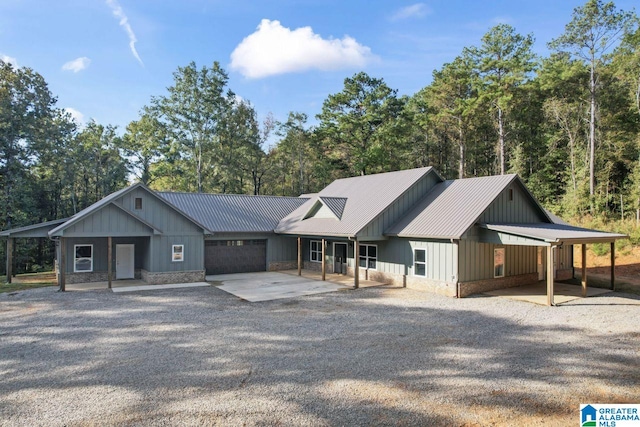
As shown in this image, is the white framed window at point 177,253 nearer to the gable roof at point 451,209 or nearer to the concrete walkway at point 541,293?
the gable roof at point 451,209

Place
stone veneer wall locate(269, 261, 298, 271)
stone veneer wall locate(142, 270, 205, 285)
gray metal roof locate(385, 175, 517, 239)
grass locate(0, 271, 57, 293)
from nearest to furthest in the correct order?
1. gray metal roof locate(385, 175, 517, 239)
2. grass locate(0, 271, 57, 293)
3. stone veneer wall locate(142, 270, 205, 285)
4. stone veneer wall locate(269, 261, 298, 271)

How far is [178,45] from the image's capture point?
51.3 ft

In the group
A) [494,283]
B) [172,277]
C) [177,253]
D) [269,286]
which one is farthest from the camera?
[177,253]

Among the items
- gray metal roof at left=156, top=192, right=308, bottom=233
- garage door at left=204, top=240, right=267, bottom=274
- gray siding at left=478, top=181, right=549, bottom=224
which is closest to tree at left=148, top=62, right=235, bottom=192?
gray metal roof at left=156, top=192, right=308, bottom=233

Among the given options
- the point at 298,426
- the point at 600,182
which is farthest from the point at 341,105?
the point at 298,426

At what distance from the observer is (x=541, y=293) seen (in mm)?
15219

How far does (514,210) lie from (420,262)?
503 centimetres

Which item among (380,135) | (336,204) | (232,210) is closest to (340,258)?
(336,204)

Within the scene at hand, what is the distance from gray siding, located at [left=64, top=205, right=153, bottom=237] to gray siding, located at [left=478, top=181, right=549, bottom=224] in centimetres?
1450

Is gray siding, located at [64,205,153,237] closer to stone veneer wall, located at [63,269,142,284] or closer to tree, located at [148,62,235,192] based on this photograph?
stone veneer wall, located at [63,269,142,284]

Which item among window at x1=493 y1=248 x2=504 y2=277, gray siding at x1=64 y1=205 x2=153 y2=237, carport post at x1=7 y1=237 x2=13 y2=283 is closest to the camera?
gray siding at x1=64 y1=205 x2=153 y2=237

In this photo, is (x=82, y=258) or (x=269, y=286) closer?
(x=269, y=286)

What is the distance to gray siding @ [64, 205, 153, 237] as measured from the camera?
51.8 feet
